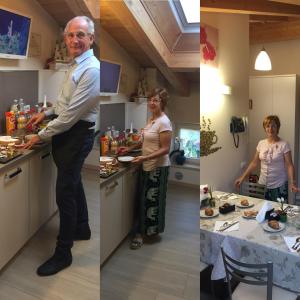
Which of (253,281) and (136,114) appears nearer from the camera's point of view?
(136,114)

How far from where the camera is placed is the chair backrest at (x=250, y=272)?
3.58 ft

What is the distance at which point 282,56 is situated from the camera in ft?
4.00

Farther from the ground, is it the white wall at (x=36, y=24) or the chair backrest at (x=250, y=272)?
the white wall at (x=36, y=24)

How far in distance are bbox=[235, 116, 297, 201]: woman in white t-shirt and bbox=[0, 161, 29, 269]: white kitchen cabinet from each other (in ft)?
2.70

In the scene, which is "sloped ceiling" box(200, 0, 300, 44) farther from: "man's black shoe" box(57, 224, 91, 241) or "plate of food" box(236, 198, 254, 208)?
"man's black shoe" box(57, 224, 91, 241)

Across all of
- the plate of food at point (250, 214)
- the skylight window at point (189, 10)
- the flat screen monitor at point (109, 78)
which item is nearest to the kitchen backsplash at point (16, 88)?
the flat screen monitor at point (109, 78)

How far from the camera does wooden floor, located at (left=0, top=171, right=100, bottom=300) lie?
2.86 ft

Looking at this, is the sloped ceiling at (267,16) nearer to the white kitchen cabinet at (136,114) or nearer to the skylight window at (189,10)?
the skylight window at (189,10)

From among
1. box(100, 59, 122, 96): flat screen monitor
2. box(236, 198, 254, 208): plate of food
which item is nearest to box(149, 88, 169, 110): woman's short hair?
box(100, 59, 122, 96): flat screen monitor

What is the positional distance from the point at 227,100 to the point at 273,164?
0.34m

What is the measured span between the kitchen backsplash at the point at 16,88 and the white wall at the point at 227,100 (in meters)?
0.57

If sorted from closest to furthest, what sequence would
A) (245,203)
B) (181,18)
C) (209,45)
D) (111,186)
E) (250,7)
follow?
(181,18) → (111,186) → (209,45) → (250,7) → (245,203)

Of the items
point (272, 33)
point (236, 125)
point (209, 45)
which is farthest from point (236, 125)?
point (272, 33)

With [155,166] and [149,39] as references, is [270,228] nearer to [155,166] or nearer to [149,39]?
[155,166]
